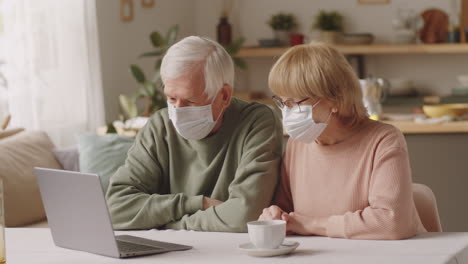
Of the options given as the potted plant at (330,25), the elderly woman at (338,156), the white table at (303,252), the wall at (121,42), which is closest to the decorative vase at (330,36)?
the potted plant at (330,25)

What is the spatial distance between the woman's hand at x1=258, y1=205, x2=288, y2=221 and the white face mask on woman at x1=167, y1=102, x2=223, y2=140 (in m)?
0.34

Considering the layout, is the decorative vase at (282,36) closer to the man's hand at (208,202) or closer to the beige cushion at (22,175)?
the beige cushion at (22,175)

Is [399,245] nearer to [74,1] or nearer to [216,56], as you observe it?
[216,56]

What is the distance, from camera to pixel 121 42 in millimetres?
5715

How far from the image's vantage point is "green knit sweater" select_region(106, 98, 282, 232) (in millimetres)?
2242

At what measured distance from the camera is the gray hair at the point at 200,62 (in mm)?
2314

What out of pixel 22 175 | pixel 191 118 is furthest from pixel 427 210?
pixel 22 175

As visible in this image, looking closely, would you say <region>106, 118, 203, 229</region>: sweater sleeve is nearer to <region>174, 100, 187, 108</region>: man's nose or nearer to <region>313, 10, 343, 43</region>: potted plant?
<region>174, 100, 187, 108</region>: man's nose

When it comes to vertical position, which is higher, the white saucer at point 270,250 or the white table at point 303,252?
the white saucer at point 270,250

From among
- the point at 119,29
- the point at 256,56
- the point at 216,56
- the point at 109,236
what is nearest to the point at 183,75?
the point at 216,56

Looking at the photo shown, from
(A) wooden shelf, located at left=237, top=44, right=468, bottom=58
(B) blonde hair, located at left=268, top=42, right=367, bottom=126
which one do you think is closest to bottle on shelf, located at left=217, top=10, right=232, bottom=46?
(A) wooden shelf, located at left=237, top=44, right=468, bottom=58

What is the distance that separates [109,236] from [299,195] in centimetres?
58

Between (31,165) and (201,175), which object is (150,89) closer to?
(31,165)

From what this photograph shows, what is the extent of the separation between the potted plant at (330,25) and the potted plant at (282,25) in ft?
0.90
